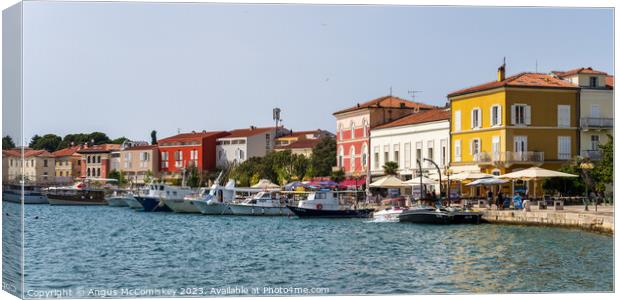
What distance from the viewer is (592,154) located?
1259 inches

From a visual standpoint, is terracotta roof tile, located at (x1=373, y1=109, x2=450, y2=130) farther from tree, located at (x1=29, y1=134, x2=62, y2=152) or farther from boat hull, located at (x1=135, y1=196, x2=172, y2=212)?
tree, located at (x1=29, y1=134, x2=62, y2=152)

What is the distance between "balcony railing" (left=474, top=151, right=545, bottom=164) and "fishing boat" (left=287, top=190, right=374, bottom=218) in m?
6.26

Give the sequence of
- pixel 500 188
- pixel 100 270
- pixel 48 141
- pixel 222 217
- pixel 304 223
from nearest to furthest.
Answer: pixel 48 141, pixel 100 270, pixel 500 188, pixel 304 223, pixel 222 217

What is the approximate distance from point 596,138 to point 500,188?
9.34m

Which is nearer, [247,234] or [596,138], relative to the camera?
[596,138]

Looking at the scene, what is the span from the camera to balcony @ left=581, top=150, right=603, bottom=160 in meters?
31.2

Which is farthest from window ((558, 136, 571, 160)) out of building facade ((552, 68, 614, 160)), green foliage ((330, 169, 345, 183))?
green foliage ((330, 169, 345, 183))

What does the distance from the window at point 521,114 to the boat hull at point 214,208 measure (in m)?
18.1

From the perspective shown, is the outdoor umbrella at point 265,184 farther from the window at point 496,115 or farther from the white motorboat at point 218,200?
the window at point 496,115

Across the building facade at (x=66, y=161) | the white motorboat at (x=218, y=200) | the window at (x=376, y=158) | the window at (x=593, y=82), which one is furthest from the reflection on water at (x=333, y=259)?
the white motorboat at (x=218, y=200)

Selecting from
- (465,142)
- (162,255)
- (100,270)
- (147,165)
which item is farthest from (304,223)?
(100,270)

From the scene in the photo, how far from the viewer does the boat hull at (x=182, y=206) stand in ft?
183

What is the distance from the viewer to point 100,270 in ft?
68.4

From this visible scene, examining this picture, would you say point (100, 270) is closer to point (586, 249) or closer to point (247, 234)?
point (586, 249)
